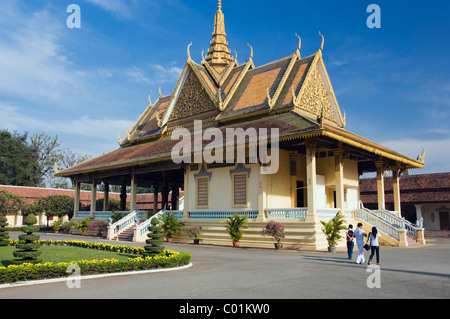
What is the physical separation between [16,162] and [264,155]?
50.9 metres

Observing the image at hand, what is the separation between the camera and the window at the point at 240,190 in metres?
18.2

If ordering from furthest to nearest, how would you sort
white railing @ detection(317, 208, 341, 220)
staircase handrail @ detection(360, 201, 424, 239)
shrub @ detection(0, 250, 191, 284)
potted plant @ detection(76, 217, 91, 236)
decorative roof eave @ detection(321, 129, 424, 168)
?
potted plant @ detection(76, 217, 91, 236), staircase handrail @ detection(360, 201, 424, 239), white railing @ detection(317, 208, 341, 220), decorative roof eave @ detection(321, 129, 424, 168), shrub @ detection(0, 250, 191, 284)

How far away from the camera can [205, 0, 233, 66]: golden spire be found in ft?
95.0

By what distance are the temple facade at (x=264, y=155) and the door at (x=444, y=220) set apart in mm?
9428

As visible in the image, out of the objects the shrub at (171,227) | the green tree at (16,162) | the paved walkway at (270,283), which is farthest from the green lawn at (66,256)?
the green tree at (16,162)

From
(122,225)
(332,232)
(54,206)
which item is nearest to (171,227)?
(122,225)

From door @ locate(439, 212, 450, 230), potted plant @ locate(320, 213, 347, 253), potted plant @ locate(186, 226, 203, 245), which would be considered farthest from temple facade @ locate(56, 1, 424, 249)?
door @ locate(439, 212, 450, 230)

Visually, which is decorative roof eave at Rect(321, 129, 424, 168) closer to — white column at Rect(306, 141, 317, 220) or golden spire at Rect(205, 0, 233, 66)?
white column at Rect(306, 141, 317, 220)

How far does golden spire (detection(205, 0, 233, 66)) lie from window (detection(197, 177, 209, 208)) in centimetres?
1162

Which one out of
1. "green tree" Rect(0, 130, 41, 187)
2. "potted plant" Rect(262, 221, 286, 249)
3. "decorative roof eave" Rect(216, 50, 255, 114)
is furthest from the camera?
"green tree" Rect(0, 130, 41, 187)

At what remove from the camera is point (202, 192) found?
20094 mm

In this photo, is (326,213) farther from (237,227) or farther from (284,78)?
(284,78)
